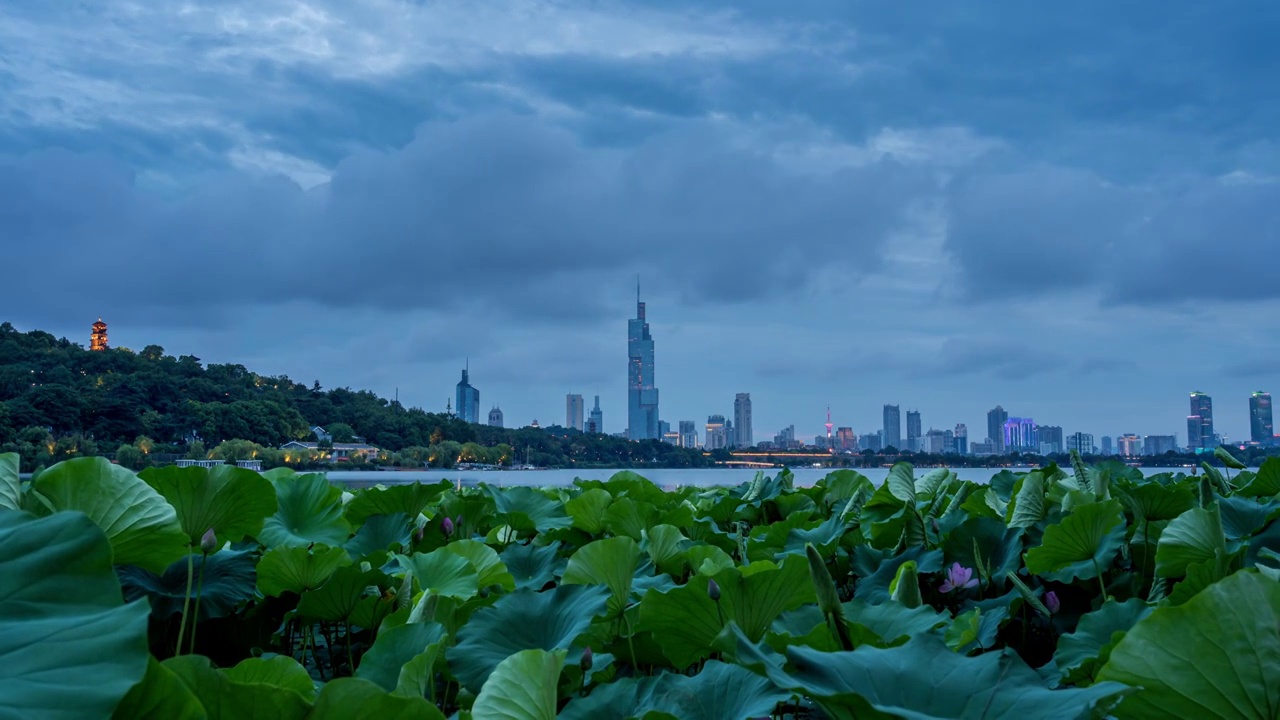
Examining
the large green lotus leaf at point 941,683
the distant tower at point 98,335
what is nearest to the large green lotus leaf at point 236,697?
the large green lotus leaf at point 941,683

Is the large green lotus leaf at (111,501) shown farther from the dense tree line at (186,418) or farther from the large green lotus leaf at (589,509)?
the dense tree line at (186,418)

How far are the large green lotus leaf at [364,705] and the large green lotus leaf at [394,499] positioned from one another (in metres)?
1.69

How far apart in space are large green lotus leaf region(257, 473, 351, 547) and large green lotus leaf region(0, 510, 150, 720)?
4.48 feet

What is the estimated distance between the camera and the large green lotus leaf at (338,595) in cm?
139

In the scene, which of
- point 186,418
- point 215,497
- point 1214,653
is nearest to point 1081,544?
point 1214,653

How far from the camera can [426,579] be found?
1.50 meters

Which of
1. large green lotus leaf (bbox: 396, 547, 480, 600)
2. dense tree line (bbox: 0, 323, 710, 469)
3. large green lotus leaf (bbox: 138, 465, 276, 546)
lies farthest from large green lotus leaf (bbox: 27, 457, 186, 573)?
dense tree line (bbox: 0, 323, 710, 469)

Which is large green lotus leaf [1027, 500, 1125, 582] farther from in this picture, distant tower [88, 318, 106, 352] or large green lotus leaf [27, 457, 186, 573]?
distant tower [88, 318, 106, 352]

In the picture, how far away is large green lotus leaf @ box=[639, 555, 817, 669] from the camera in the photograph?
1.14 m

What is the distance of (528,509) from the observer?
8.54ft

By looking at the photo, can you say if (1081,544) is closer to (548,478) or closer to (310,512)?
(310,512)

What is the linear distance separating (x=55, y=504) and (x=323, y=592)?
1.60ft

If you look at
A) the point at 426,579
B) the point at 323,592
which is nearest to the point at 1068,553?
the point at 426,579

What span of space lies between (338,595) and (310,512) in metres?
0.60
